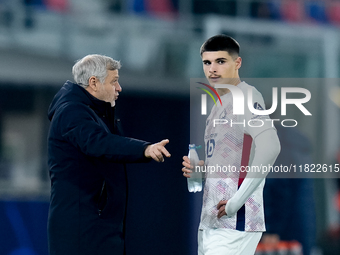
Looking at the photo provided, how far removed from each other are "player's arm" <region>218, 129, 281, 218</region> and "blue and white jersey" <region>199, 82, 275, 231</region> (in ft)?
0.27

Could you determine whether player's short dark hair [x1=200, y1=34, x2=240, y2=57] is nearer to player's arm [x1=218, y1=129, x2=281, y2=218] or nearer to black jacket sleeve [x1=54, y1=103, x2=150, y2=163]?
player's arm [x1=218, y1=129, x2=281, y2=218]

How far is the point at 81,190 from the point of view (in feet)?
9.41

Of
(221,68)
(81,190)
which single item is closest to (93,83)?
(81,190)

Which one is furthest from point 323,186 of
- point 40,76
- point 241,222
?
point 241,222

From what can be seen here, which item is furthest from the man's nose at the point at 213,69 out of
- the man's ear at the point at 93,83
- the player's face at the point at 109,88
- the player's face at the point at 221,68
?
the man's ear at the point at 93,83

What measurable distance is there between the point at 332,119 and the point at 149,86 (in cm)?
471

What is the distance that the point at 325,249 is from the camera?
8273 mm

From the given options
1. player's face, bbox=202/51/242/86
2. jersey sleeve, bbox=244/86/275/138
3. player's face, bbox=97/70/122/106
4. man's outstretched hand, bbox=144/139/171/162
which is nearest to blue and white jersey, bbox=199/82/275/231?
jersey sleeve, bbox=244/86/275/138

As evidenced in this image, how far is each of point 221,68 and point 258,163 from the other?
2.10ft

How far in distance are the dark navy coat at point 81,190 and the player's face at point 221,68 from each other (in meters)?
0.67

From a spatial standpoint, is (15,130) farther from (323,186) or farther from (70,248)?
(323,186)

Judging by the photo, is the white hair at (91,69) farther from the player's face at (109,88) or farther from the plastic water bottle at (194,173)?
the plastic water bottle at (194,173)

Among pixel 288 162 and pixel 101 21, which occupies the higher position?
pixel 101 21

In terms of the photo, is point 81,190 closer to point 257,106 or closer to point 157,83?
point 257,106
